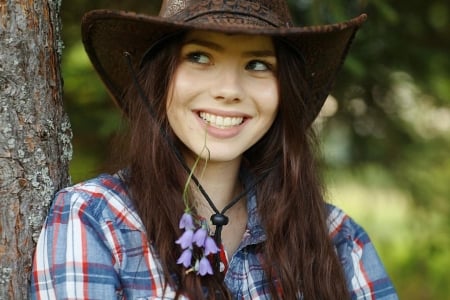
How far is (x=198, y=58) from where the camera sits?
7.78ft

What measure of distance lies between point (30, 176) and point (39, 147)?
0.28 ft

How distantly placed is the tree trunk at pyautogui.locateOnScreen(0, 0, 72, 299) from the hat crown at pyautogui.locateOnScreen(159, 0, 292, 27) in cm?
34

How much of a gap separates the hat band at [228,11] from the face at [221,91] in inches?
3.0

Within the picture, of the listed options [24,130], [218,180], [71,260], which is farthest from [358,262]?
[24,130]

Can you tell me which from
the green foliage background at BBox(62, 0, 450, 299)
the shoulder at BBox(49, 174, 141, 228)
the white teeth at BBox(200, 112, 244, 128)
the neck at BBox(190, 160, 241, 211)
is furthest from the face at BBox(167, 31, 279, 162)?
the green foliage background at BBox(62, 0, 450, 299)

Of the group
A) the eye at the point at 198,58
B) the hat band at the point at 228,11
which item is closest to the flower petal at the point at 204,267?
the eye at the point at 198,58

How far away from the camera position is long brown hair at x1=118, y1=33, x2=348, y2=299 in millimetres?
2373

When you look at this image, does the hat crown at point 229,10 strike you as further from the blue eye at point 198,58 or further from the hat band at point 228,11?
the blue eye at point 198,58

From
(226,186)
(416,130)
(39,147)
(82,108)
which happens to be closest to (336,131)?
(416,130)

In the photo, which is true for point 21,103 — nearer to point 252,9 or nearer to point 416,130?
point 252,9

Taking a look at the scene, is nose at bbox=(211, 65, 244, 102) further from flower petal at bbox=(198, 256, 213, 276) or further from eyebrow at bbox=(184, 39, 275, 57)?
flower petal at bbox=(198, 256, 213, 276)

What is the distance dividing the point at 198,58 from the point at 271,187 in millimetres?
546

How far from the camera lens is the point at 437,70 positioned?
12.6 feet

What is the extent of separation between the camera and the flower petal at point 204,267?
229 centimetres
